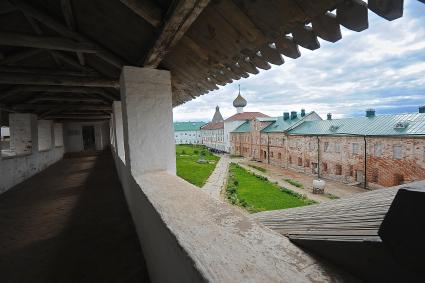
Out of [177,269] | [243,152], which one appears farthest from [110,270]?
[243,152]

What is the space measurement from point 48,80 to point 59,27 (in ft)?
6.63

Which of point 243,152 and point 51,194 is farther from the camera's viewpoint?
point 243,152

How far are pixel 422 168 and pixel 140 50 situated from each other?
1828 cm

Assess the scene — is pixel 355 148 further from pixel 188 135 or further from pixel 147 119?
pixel 188 135

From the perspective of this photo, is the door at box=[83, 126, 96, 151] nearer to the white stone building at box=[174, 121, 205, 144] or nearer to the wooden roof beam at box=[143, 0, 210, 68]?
the wooden roof beam at box=[143, 0, 210, 68]

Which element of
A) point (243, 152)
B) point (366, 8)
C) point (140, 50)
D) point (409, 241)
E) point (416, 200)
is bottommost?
point (243, 152)

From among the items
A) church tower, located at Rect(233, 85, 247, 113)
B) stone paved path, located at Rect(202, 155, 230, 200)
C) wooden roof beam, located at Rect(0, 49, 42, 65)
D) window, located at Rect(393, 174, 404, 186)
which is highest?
church tower, located at Rect(233, 85, 247, 113)

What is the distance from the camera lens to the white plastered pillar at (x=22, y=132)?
11234 mm

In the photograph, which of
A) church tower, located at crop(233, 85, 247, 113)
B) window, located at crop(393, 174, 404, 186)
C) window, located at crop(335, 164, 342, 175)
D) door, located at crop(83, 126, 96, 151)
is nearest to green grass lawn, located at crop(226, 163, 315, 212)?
window, located at crop(393, 174, 404, 186)

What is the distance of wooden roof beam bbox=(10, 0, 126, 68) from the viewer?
11.1 ft

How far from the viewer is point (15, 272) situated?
3391 millimetres

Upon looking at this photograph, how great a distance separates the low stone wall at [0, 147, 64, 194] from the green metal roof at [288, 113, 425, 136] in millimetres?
20880

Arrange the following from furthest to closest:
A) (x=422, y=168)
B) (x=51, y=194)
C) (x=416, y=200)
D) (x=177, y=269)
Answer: (x=422, y=168), (x=51, y=194), (x=177, y=269), (x=416, y=200)

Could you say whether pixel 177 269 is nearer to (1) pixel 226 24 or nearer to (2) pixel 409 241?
(2) pixel 409 241
